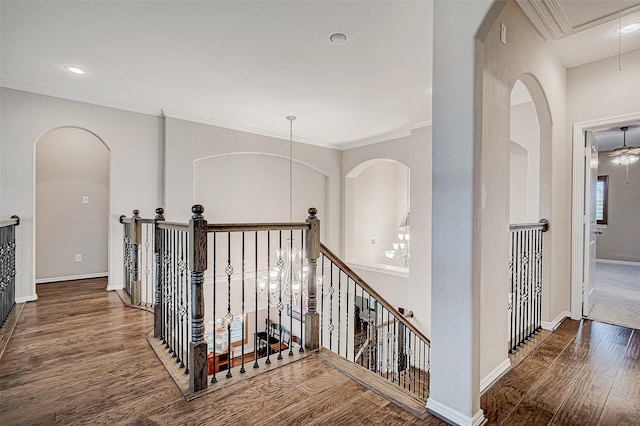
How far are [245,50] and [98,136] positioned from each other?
2774 millimetres

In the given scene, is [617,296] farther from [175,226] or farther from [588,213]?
[175,226]

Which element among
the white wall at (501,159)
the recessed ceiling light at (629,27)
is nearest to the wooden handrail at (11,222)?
the white wall at (501,159)

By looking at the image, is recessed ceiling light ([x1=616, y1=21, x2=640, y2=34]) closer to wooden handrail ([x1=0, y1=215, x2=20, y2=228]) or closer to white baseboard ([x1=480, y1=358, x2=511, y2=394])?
white baseboard ([x1=480, y1=358, x2=511, y2=394])

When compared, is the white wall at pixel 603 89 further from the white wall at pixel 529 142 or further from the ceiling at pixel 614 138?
the ceiling at pixel 614 138

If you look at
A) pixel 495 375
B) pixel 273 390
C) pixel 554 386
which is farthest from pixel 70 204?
pixel 554 386

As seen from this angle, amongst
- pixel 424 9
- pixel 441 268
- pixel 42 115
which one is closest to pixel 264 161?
pixel 42 115

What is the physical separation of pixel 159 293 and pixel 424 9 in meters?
3.21

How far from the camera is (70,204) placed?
5160mm

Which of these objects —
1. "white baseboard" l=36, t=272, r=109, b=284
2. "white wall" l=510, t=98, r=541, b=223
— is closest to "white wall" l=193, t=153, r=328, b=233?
"white baseboard" l=36, t=272, r=109, b=284

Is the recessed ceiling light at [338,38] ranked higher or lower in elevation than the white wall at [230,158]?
higher

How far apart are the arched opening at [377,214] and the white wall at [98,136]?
406 centimetres

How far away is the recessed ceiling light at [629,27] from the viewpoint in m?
2.54

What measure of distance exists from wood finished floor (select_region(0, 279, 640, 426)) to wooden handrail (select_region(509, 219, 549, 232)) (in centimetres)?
99

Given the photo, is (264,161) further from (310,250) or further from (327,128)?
(310,250)
